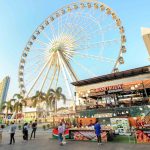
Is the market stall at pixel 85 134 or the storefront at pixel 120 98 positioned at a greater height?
the storefront at pixel 120 98

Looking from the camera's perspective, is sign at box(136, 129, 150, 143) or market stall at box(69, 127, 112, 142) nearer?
sign at box(136, 129, 150, 143)

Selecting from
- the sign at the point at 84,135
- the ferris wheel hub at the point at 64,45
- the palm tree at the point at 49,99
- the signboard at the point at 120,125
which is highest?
→ the ferris wheel hub at the point at 64,45

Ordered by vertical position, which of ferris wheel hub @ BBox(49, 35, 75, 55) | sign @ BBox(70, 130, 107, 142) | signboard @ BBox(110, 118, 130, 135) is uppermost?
ferris wheel hub @ BBox(49, 35, 75, 55)

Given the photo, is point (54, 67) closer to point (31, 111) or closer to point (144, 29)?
point (144, 29)

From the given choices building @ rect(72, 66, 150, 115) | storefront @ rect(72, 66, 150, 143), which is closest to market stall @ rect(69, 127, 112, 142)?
storefront @ rect(72, 66, 150, 143)

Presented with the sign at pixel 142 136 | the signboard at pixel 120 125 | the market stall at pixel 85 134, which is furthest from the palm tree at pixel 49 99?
the sign at pixel 142 136

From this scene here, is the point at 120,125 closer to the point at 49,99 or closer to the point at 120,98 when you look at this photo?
the point at 120,98

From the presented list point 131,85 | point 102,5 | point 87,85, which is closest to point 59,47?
point 102,5

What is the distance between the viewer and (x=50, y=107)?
51969 mm

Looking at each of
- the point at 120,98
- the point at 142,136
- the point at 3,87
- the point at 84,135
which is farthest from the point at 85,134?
the point at 3,87

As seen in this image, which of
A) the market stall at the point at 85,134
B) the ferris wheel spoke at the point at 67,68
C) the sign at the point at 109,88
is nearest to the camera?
the market stall at the point at 85,134

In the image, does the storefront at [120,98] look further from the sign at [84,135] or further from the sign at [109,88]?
the sign at [84,135]

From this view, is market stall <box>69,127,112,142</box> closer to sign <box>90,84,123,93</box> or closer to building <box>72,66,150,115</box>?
building <box>72,66,150,115</box>

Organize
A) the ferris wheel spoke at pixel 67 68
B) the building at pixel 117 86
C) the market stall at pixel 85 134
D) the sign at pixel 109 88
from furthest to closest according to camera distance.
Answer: the ferris wheel spoke at pixel 67 68, the sign at pixel 109 88, the building at pixel 117 86, the market stall at pixel 85 134
